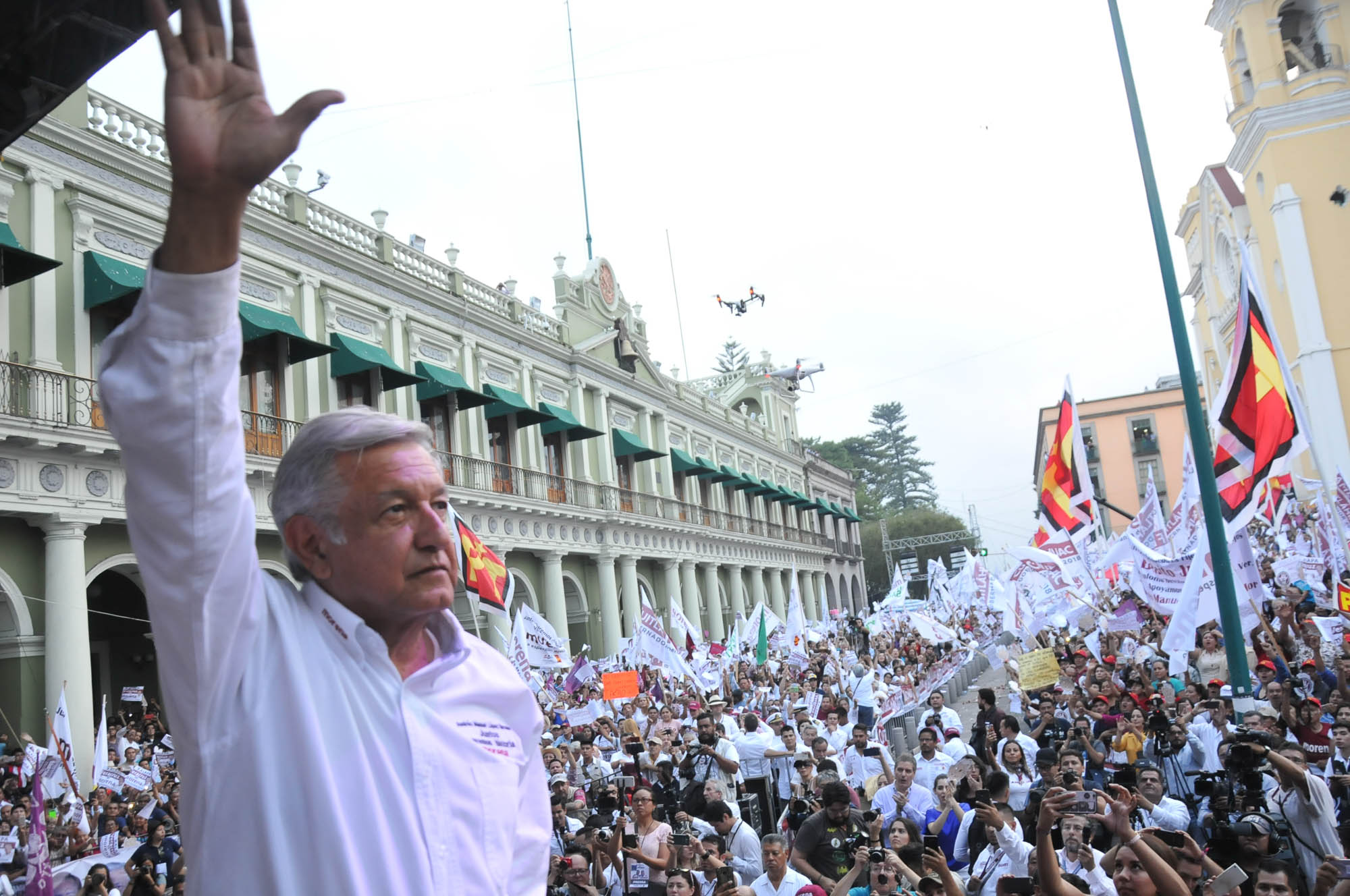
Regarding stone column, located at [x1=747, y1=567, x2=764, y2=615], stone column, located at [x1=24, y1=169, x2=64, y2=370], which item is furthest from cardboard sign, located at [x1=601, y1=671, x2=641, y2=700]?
stone column, located at [x1=747, y1=567, x2=764, y2=615]

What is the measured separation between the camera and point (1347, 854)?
600 centimetres

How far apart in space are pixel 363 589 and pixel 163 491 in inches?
14.1

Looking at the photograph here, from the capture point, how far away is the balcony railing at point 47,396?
13.9 metres

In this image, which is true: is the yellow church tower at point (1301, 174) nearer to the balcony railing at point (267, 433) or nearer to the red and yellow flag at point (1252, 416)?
the red and yellow flag at point (1252, 416)

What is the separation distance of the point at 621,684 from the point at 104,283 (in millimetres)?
9419

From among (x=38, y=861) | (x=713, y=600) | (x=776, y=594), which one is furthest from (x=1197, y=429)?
(x=776, y=594)

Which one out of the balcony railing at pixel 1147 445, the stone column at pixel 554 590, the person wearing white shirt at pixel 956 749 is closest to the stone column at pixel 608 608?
the stone column at pixel 554 590

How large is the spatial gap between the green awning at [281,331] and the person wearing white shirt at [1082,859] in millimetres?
14593

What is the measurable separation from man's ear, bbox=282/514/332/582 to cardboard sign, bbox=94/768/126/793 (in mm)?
11864

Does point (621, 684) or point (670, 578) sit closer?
point (621, 684)

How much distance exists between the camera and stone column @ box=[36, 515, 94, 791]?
14.0 meters

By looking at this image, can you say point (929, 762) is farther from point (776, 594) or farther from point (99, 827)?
point (776, 594)

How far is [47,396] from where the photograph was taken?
14.4 meters

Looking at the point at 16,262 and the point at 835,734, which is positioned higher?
the point at 16,262
